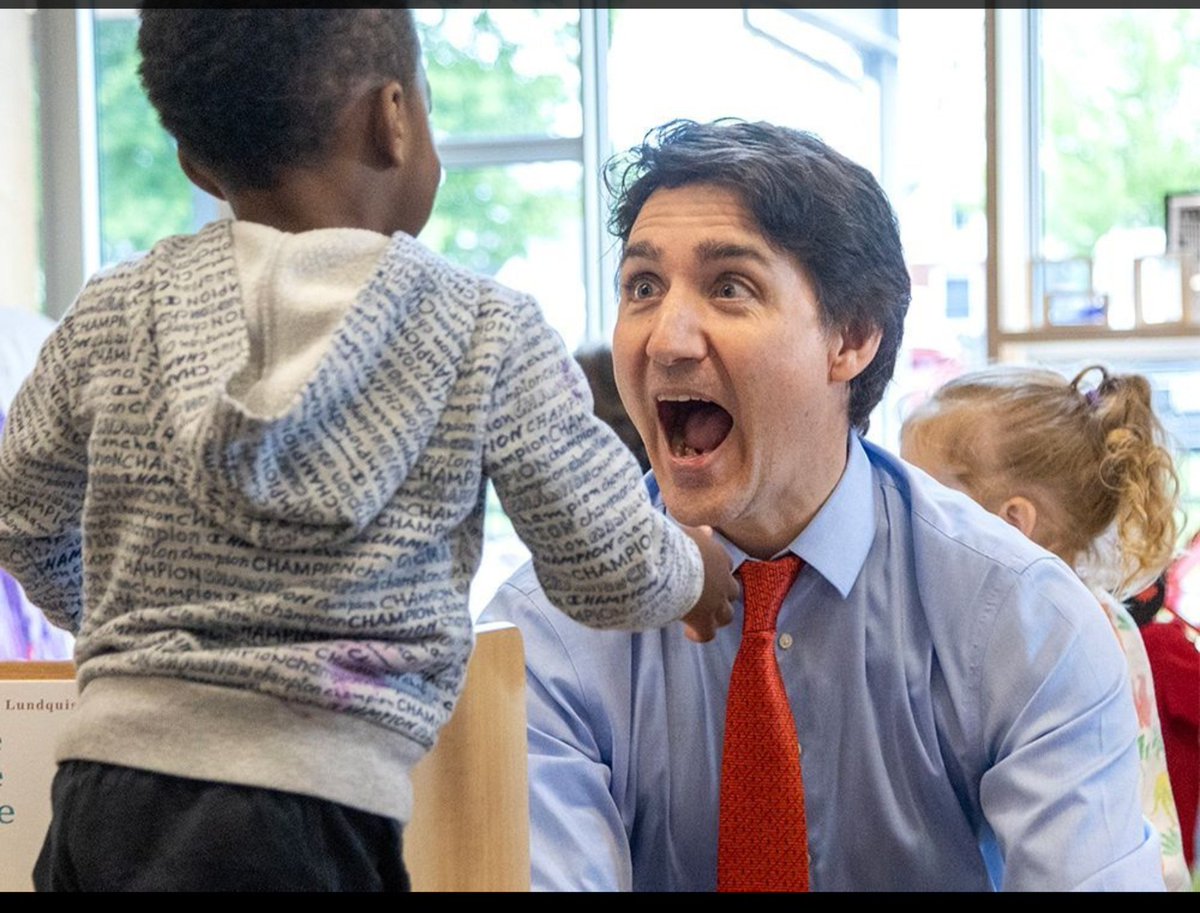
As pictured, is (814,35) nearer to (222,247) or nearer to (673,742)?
(673,742)

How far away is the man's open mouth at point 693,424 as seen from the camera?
67.2 inches

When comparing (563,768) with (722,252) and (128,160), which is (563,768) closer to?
(722,252)

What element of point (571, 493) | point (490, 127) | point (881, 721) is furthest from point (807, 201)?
point (490, 127)

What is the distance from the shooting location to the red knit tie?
151 cm

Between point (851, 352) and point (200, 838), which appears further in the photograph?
point (851, 352)

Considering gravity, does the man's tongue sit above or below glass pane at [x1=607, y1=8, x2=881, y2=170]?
below

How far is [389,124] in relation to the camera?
1.14 m

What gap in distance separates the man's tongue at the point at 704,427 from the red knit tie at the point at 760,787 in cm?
25

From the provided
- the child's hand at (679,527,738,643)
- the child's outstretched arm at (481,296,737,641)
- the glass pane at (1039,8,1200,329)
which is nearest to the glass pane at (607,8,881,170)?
the glass pane at (1039,8,1200,329)

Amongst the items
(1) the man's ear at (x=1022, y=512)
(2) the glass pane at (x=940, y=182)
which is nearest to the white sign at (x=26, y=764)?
(1) the man's ear at (x=1022, y=512)

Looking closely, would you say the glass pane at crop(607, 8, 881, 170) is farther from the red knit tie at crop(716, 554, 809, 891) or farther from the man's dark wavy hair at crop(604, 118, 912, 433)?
the red knit tie at crop(716, 554, 809, 891)

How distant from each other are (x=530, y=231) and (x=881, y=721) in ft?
10.3

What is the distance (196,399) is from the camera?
3.41 feet

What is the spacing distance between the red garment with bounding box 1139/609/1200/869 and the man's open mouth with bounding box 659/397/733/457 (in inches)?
35.4
